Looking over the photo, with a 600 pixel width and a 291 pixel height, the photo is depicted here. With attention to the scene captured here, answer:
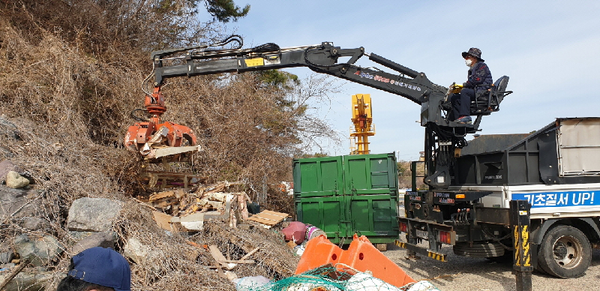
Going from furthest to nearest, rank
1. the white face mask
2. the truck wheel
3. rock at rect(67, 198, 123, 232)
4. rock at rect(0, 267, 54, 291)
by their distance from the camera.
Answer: the white face mask
the truck wheel
rock at rect(67, 198, 123, 232)
rock at rect(0, 267, 54, 291)

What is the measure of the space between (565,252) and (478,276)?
146 cm

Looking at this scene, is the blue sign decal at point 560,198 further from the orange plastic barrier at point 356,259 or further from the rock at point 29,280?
the rock at point 29,280

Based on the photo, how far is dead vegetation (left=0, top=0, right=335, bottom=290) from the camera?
5977mm

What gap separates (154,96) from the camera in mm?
7242

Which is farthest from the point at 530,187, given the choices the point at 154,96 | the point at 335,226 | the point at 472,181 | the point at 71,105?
the point at 71,105

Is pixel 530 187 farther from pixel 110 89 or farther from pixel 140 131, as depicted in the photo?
pixel 110 89

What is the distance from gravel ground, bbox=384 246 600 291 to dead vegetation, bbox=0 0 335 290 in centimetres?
270

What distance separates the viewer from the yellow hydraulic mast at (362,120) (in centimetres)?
1544

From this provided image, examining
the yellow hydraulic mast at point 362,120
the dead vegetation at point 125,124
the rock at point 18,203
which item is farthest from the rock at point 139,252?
the yellow hydraulic mast at point 362,120

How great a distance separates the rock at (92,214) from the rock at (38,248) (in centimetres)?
39

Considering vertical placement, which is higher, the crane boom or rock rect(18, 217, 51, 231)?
the crane boom

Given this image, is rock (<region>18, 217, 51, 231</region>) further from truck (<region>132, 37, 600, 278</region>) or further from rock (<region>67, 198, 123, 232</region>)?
truck (<region>132, 37, 600, 278</region>)

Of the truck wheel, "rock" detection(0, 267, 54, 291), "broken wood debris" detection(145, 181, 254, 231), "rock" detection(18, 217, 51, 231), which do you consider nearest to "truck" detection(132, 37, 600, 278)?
the truck wheel

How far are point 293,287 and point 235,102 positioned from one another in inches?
390
